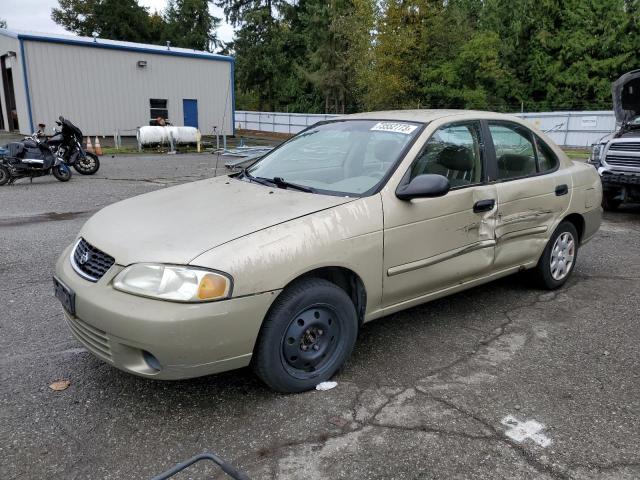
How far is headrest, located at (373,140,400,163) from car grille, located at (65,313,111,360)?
6.73 feet

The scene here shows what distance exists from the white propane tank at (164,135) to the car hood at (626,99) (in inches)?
618

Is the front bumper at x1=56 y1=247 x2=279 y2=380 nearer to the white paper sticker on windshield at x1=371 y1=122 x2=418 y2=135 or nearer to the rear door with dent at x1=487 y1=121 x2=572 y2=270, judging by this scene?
the white paper sticker on windshield at x1=371 y1=122 x2=418 y2=135

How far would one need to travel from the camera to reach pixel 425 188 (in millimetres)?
3283

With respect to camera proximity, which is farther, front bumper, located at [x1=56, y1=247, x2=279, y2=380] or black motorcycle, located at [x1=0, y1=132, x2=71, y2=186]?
black motorcycle, located at [x1=0, y1=132, x2=71, y2=186]

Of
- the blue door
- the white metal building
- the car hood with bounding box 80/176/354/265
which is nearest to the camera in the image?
the car hood with bounding box 80/176/354/265

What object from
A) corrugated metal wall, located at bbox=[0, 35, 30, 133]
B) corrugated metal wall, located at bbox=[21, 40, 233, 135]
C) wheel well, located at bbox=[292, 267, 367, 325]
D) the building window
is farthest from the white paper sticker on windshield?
the building window

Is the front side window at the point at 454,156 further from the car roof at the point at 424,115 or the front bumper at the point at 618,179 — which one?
the front bumper at the point at 618,179

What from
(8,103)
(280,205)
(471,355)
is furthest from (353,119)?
(8,103)

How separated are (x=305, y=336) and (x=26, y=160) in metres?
10.1

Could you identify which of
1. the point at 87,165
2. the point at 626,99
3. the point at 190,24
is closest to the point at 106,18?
the point at 190,24

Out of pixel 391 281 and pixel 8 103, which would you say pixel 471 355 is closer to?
pixel 391 281

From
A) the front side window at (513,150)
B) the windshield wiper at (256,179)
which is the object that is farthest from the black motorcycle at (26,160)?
the front side window at (513,150)

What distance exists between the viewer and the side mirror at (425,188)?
328 cm

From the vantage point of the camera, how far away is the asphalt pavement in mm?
2479
